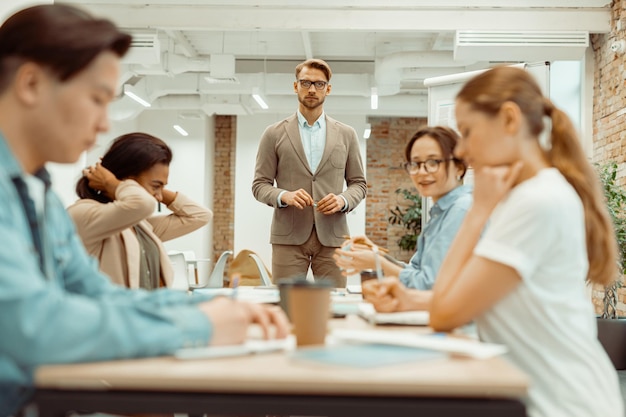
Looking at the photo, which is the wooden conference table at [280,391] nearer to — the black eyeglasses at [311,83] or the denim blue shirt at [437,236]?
the denim blue shirt at [437,236]

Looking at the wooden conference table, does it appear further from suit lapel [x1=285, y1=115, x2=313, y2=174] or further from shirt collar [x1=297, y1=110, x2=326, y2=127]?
shirt collar [x1=297, y1=110, x2=326, y2=127]

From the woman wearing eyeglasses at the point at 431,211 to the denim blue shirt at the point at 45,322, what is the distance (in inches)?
39.2

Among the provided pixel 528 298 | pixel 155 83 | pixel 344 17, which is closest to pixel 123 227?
pixel 528 298

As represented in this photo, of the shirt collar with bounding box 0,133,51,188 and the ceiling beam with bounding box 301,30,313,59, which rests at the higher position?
the ceiling beam with bounding box 301,30,313,59

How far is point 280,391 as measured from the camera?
91 cm

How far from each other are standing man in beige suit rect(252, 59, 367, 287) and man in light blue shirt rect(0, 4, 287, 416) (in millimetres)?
2089

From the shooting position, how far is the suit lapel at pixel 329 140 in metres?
3.51

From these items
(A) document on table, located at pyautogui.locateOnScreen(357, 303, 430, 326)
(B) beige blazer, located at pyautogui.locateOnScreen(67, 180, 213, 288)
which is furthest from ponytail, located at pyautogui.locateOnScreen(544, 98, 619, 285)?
(B) beige blazer, located at pyautogui.locateOnScreen(67, 180, 213, 288)

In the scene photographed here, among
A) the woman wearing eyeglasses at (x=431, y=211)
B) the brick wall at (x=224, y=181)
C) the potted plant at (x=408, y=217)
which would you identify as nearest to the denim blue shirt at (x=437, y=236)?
the woman wearing eyeglasses at (x=431, y=211)

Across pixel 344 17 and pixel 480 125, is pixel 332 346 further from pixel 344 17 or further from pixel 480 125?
pixel 344 17

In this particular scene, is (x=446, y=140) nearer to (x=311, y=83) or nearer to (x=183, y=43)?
(x=311, y=83)

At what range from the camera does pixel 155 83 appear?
1023 cm

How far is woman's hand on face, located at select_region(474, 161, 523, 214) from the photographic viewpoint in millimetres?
1366

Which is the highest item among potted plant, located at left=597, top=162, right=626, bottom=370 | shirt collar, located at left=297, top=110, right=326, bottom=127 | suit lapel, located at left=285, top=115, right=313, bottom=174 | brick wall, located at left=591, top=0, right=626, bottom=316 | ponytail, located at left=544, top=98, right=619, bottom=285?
brick wall, located at left=591, top=0, right=626, bottom=316
